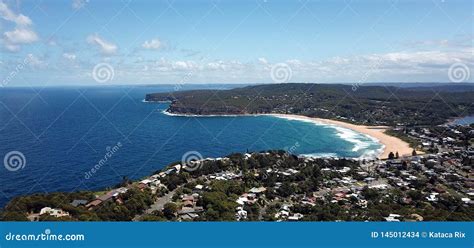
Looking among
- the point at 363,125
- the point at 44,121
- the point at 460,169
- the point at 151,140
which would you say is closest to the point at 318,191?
the point at 460,169

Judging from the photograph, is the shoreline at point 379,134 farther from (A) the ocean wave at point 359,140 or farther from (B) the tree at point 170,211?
(B) the tree at point 170,211

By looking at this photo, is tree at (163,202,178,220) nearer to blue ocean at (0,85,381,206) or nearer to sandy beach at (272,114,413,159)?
blue ocean at (0,85,381,206)

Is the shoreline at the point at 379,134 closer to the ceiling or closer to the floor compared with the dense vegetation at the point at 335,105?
closer to the floor

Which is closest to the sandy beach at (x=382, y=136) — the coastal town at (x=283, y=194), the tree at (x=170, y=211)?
the coastal town at (x=283, y=194)

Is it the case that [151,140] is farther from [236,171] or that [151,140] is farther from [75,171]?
[236,171]

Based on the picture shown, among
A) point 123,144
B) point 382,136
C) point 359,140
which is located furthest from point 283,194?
point 382,136

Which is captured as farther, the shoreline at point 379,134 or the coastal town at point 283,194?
the shoreline at point 379,134
